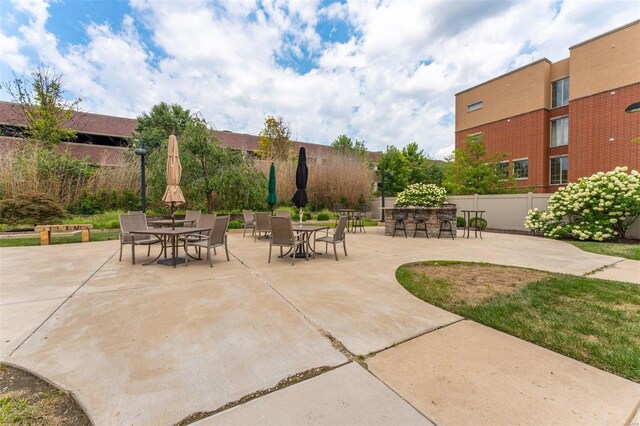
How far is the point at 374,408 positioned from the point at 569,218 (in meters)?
11.1

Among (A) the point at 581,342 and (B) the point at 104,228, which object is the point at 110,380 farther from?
(B) the point at 104,228

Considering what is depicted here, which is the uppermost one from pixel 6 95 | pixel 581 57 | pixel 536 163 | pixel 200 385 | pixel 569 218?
pixel 581 57

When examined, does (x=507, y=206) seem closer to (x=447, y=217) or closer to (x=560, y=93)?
A: (x=447, y=217)

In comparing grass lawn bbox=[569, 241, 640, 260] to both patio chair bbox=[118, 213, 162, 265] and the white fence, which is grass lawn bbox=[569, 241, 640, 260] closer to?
the white fence

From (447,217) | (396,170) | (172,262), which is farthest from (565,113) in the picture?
(172,262)

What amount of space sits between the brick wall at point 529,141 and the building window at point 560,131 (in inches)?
19.7

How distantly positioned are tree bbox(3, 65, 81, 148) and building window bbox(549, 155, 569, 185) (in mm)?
31056

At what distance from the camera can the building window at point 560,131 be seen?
18.9 meters

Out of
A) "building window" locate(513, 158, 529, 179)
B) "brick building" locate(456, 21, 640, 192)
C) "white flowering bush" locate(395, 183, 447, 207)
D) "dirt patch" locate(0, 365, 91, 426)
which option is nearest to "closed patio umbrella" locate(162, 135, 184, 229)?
"dirt patch" locate(0, 365, 91, 426)

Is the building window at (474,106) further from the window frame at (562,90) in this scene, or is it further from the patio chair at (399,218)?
the patio chair at (399,218)

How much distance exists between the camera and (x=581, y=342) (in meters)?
2.23

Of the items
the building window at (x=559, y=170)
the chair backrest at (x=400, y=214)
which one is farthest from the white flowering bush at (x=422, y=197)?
the building window at (x=559, y=170)

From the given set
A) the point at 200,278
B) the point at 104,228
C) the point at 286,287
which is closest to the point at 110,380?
the point at 286,287

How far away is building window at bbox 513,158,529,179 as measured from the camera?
20.0m
